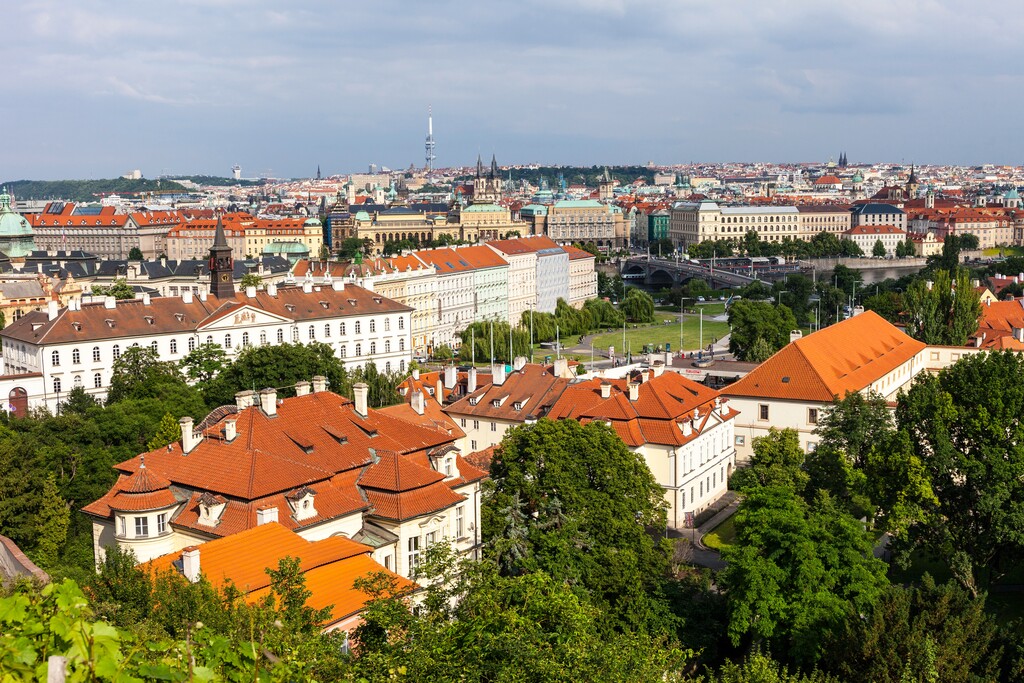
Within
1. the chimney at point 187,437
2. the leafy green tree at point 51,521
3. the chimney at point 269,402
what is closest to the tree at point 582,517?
the chimney at point 269,402

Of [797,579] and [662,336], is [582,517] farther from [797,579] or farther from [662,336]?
[662,336]

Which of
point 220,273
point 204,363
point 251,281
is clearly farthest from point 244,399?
point 251,281

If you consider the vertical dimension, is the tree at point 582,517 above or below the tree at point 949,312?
below

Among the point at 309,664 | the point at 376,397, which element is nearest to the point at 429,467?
the point at 309,664

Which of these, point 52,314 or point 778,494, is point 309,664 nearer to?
point 778,494

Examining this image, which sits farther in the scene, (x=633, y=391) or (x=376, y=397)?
(x=376, y=397)

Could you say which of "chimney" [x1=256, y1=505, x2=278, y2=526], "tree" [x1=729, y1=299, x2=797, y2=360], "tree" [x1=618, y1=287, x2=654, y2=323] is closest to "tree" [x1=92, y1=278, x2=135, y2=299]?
"tree" [x1=729, y1=299, x2=797, y2=360]

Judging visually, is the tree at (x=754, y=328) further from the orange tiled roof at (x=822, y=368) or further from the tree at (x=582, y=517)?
the tree at (x=582, y=517)

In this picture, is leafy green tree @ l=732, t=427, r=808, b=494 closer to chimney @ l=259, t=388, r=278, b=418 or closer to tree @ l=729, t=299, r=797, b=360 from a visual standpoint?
chimney @ l=259, t=388, r=278, b=418
